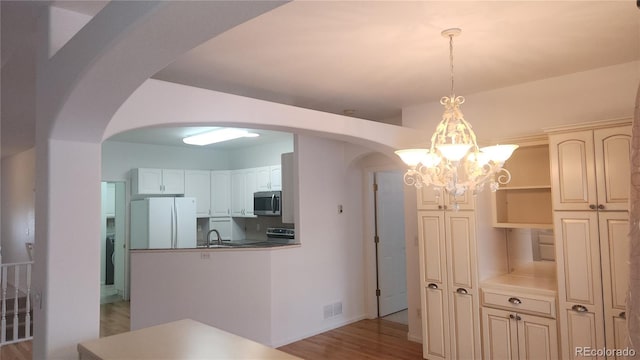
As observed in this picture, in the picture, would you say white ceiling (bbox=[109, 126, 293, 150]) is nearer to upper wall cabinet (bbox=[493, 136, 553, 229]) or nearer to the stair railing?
the stair railing

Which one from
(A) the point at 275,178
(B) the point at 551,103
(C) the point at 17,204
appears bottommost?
(C) the point at 17,204

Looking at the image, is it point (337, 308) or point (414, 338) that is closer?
point (414, 338)

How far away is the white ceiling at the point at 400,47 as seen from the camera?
2393 mm

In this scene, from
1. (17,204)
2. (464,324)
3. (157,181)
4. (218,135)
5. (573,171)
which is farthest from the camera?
(17,204)

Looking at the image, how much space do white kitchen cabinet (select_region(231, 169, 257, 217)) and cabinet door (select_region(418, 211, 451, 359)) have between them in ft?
11.4

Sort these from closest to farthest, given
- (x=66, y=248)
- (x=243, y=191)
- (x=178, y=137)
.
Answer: (x=66, y=248), (x=178, y=137), (x=243, y=191)

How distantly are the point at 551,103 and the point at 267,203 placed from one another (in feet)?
12.8

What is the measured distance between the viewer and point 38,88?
224cm

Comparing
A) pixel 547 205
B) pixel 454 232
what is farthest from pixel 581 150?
pixel 454 232

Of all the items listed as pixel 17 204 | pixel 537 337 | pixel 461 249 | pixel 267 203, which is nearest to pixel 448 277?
pixel 461 249

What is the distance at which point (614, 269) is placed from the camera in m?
3.00

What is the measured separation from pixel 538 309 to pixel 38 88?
12.4ft

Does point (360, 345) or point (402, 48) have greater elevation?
point (402, 48)

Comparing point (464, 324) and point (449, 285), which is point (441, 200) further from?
point (464, 324)
